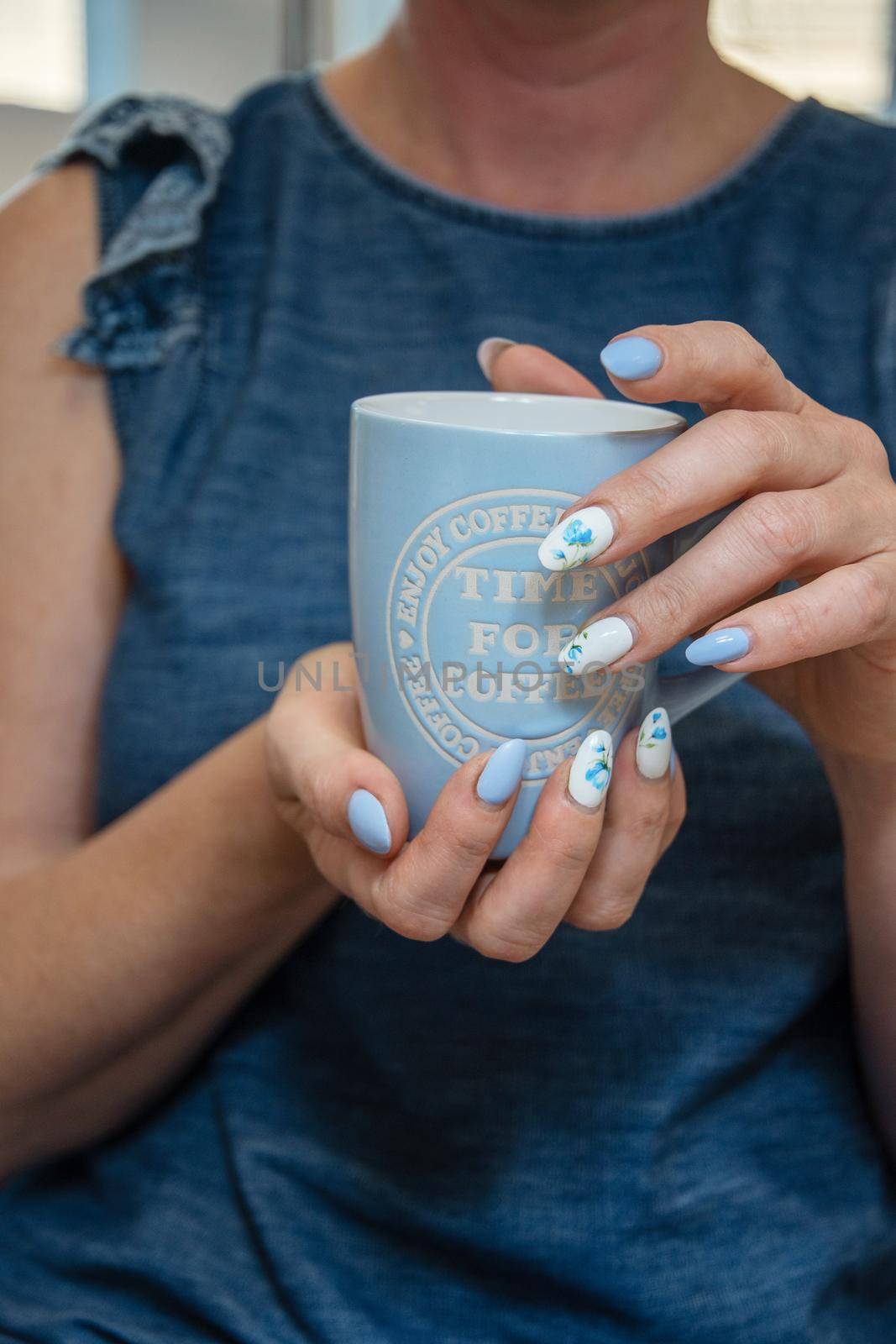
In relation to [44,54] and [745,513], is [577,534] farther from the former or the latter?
[44,54]

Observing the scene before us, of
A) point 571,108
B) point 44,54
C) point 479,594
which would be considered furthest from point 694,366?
point 44,54

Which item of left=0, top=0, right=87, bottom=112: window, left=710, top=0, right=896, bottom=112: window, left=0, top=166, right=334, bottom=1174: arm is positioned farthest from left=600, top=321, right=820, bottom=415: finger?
left=710, top=0, right=896, bottom=112: window

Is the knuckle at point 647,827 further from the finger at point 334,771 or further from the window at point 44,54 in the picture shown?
the window at point 44,54

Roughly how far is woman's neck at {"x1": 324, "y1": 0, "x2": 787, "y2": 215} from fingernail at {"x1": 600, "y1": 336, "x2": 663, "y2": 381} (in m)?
0.44

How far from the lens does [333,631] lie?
0.84 meters

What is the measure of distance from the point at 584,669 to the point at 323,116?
629mm

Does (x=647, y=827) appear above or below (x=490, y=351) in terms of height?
below

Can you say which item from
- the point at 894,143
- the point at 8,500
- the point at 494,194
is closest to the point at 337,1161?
A: the point at 8,500

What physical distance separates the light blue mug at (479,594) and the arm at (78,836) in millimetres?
149

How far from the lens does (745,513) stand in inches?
19.2

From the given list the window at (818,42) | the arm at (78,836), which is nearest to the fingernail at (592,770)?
the arm at (78,836)

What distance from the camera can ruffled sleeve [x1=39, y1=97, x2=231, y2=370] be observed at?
2.85 ft

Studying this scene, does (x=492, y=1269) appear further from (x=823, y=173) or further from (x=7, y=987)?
(x=823, y=173)

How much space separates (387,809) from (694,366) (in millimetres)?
226
